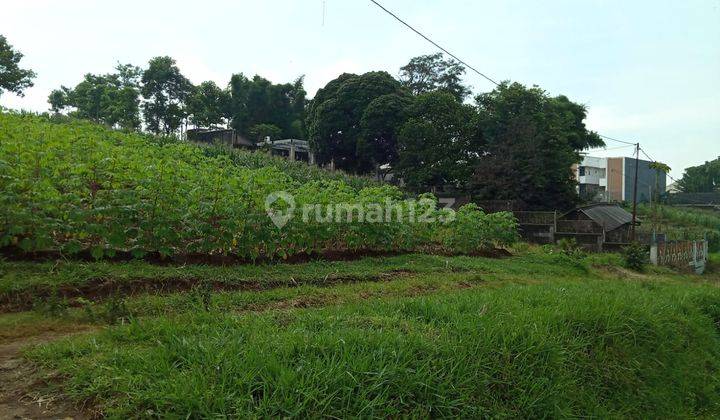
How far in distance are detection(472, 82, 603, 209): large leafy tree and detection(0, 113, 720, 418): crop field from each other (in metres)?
11.7

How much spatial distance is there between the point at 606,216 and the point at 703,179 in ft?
143

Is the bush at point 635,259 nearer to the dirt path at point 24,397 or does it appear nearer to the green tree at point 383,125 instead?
the green tree at point 383,125

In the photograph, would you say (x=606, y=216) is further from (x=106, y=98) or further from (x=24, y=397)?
(x=106, y=98)

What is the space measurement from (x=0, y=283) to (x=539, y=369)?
450cm

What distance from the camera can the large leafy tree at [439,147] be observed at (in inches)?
813

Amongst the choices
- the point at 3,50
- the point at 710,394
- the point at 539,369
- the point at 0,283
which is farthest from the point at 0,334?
the point at 3,50

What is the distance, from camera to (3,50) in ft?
80.5

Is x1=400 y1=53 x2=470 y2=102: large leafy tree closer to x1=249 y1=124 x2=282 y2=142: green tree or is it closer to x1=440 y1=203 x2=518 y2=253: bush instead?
x1=249 y1=124 x2=282 y2=142: green tree

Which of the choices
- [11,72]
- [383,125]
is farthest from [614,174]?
[11,72]

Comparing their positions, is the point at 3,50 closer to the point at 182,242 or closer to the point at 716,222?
the point at 182,242

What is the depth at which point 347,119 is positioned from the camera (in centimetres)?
2622

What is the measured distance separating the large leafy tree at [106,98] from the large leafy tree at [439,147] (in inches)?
665

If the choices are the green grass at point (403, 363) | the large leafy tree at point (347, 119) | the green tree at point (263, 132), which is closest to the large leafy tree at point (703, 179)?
the large leafy tree at point (347, 119)

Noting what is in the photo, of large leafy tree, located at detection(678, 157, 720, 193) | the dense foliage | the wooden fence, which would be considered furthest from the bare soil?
large leafy tree, located at detection(678, 157, 720, 193)
